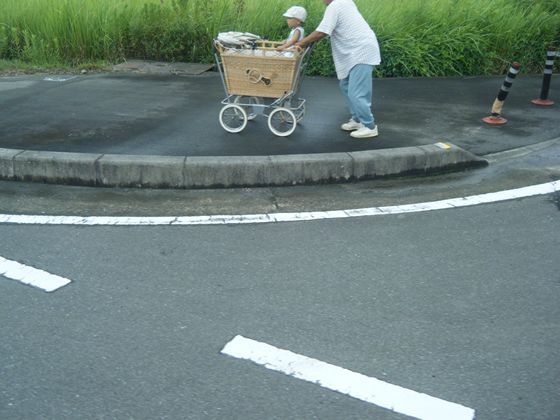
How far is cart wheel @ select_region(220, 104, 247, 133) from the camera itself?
6715 mm

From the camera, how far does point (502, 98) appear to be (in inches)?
288

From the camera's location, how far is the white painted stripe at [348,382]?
276 cm

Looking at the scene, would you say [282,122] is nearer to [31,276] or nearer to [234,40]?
[234,40]

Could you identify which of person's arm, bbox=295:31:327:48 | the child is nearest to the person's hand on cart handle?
person's arm, bbox=295:31:327:48

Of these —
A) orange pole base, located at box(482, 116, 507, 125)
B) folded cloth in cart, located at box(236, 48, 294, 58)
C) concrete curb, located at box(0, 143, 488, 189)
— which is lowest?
concrete curb, located at box(0, 143, 488, 189)

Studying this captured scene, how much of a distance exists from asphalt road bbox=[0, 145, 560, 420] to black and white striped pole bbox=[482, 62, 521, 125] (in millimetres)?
2385

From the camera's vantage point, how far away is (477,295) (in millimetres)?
3738

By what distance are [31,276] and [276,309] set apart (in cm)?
161

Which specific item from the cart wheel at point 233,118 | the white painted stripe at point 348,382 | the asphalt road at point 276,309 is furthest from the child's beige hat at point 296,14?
the white painted stripe at point 348,382

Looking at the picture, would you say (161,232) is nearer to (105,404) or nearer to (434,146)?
(105,404)

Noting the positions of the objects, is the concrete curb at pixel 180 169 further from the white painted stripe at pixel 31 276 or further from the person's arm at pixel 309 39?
the white painted stripe at pixel 31 276

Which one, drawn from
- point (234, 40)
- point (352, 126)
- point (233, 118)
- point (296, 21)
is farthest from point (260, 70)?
point (352, 126)

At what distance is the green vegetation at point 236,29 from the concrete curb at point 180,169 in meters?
4.93

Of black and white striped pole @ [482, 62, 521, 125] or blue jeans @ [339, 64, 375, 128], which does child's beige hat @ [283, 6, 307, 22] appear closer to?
blue jeans @ [339, 64, 375, 128]
